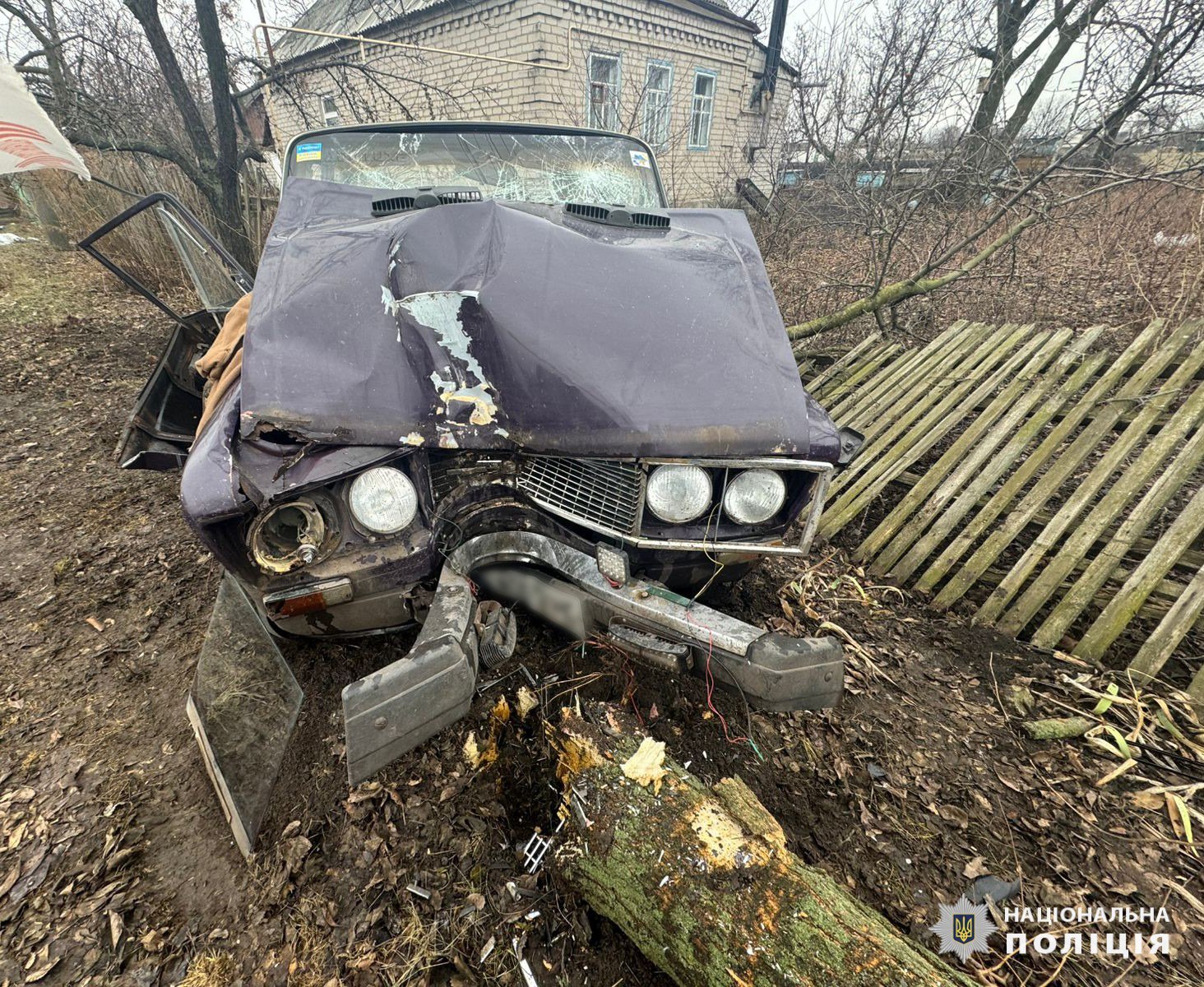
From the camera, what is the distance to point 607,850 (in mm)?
1436

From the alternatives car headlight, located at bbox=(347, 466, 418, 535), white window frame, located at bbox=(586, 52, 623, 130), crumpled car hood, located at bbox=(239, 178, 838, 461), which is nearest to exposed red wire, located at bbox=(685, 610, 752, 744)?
crumpled car hood, located at bbox=(239, 178, 838, 461)

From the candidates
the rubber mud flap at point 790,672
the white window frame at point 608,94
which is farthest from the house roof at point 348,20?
the rubber mud flap at point 790,672

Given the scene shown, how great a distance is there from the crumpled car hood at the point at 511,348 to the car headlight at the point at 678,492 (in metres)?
0.14

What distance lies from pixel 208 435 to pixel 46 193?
11.5 m

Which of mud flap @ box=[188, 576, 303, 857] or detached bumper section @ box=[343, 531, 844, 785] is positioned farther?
mud flap @ box=[188, 576, 303, 857]

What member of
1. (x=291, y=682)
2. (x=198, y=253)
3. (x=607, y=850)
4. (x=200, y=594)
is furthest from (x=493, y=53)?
(x=607, y=850)

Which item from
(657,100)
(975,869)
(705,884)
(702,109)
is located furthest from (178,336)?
(702,109)

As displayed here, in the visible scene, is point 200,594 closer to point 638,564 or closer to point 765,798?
point 638,564

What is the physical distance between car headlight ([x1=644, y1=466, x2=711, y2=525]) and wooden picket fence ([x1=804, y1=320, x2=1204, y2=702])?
1.92 meters

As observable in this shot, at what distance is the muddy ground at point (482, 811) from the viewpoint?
1.54m

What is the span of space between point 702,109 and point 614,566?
16.2 meters

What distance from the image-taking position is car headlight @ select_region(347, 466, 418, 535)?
1.76 meters

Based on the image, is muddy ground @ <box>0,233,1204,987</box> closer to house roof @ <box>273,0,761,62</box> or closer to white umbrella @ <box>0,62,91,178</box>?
white umbrella @ <box>0,62,91,178</box>

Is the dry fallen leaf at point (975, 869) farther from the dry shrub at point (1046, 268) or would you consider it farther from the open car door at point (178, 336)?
the dry shrub at point (1046, 268)
